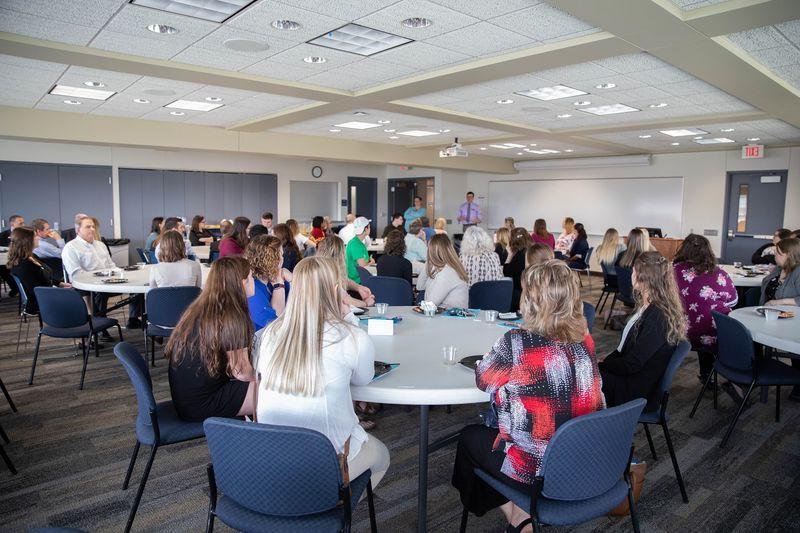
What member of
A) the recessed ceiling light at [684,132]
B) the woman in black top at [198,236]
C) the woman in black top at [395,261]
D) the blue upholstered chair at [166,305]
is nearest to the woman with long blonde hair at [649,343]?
the woman in black top at [395,261]

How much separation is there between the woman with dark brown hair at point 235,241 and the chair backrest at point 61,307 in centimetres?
172

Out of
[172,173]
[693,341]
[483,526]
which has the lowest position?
[483,526]

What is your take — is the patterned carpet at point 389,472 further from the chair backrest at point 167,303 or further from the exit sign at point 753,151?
the exit sign at point 753,151

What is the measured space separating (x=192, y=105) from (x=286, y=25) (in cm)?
376

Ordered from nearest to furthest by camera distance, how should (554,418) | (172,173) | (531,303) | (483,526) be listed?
(554,418), (531,303), (483,526), (172,173)

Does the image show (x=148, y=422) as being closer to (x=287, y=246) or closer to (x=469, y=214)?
(x=287, y=246)

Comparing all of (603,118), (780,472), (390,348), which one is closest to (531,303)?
(390,348)

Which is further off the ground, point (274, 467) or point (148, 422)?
point (274, 467)

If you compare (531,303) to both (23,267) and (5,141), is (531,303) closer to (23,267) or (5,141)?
(23,267)

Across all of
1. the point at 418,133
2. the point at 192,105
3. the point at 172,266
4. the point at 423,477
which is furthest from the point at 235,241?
the point at 418,133

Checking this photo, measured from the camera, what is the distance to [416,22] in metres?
3.83

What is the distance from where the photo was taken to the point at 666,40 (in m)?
3.88

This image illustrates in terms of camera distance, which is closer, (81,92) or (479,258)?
(479,258)

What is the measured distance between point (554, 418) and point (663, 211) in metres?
11.5
